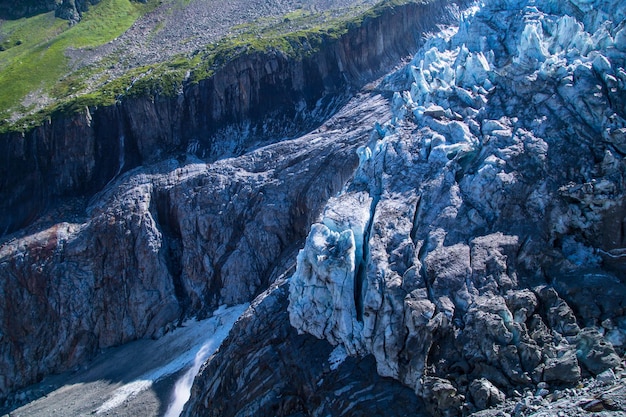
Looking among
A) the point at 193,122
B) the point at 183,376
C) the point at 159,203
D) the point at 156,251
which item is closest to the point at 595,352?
the point at 183,376

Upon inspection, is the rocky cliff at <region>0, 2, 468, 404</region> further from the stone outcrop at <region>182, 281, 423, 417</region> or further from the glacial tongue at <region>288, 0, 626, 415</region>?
the glacial tongue at <region>288, 0, 626, 415</region>

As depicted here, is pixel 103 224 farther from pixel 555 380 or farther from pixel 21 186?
pixel 555 380

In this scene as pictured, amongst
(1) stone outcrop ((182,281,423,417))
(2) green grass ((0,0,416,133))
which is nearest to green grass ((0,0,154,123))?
A: (2) green grass ((0,0,416,133))

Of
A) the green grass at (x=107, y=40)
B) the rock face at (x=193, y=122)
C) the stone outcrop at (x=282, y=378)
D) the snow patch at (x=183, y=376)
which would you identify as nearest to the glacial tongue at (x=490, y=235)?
the stone outcrop at (x=282, y=378)

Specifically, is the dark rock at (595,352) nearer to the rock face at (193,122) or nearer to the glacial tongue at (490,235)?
the glacial tongue at (490,235)

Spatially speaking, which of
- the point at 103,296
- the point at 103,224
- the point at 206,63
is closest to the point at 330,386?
the point at 103,296
